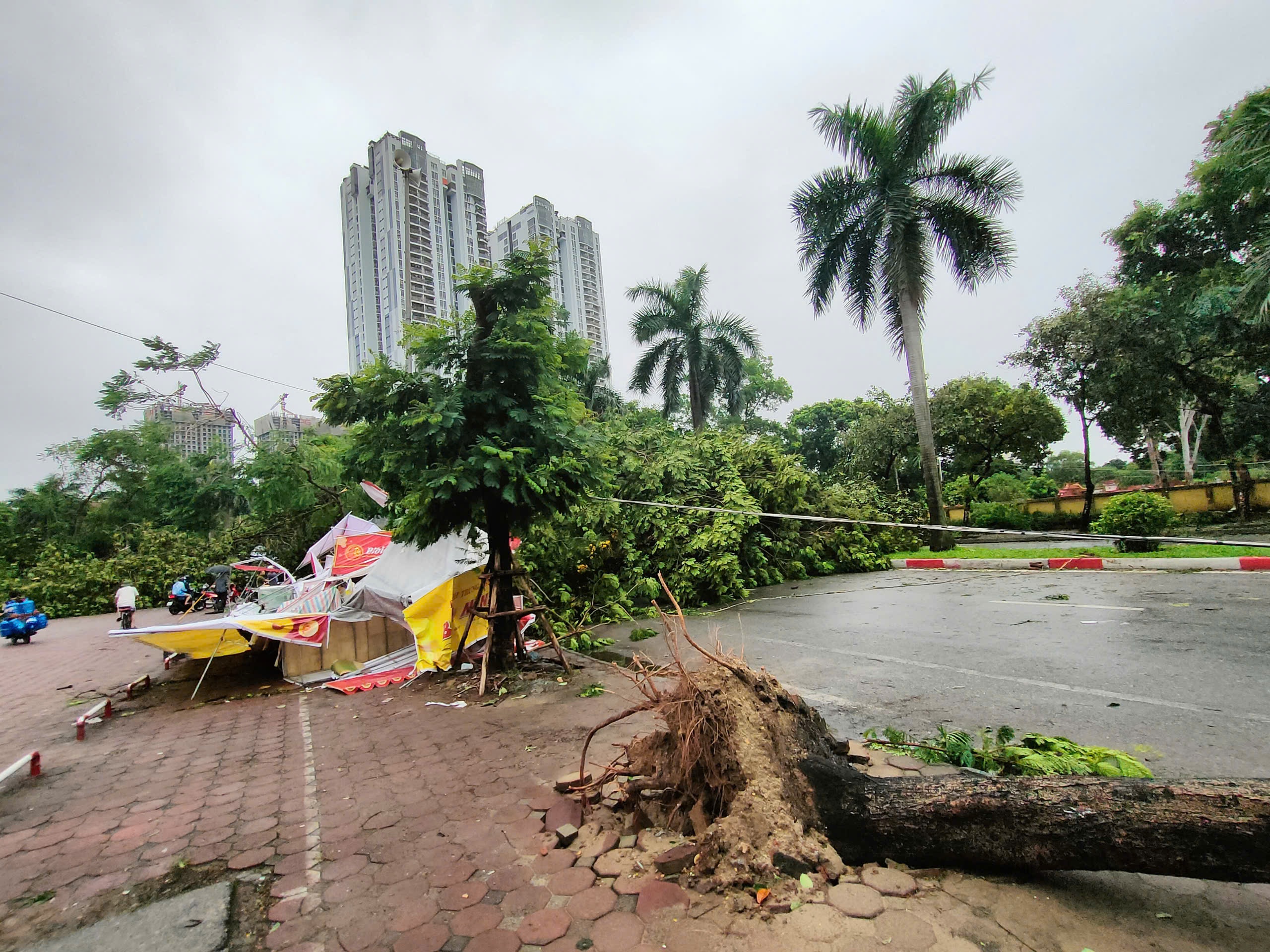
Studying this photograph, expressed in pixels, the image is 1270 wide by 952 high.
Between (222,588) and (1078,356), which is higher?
(1078,356)

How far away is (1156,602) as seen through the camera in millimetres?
7246

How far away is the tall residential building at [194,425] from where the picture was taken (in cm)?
1959

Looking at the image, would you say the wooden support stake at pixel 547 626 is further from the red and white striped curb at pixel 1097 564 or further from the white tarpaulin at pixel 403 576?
the red and white striped curb at pixel 1097 564

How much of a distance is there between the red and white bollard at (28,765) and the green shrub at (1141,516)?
15254 millimetres

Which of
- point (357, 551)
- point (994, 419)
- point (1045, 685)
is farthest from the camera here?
point (994, 419)

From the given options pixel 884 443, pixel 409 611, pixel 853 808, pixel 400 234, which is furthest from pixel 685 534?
pixel 884 443

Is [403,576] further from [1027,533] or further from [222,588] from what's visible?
[222,588]

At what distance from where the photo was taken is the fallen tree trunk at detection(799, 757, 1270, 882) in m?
1.83

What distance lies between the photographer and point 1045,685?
4.61m

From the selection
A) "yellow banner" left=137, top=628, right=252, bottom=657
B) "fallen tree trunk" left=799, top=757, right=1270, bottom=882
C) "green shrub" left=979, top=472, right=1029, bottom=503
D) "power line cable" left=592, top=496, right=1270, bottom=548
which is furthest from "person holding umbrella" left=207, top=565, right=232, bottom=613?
"green shrub" left=979, top=472, right=1029, bottom=503

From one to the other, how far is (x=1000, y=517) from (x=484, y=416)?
25.8 m

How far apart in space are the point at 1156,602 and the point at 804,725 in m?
7.01

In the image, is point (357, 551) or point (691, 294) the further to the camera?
point (691, 294)

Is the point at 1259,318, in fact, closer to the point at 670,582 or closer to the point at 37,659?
the point at 670,582
